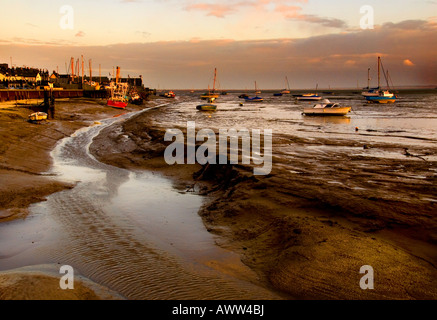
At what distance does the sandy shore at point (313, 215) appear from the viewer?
719 cm

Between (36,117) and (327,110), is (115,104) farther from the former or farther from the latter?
(327,110)

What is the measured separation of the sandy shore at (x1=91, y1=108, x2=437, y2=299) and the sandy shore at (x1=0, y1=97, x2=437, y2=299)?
0.03 meters

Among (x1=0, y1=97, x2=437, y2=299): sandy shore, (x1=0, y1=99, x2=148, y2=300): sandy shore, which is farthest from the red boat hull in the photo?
(x1=0, y1=97, x2=437, y2=299): sandy shore

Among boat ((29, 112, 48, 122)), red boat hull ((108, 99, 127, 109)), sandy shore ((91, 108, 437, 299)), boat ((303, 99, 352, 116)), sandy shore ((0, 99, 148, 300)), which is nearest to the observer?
sandy shore ((0, 99, 148, 300))

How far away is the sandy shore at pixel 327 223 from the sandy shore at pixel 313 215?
25mm

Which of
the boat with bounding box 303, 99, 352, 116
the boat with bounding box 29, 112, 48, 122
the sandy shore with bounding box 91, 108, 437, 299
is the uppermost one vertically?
the boat with bounding box 303, 99, 352, 116

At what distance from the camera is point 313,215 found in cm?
1062

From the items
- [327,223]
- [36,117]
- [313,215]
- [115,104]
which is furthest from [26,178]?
[115,104]

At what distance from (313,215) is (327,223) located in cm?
78

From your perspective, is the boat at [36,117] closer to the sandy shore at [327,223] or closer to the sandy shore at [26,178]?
the sandy shore at [26,178]

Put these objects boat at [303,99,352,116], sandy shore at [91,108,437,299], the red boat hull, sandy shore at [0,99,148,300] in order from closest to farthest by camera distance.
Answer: sandy shore at [0,99,148,300] < sandy shore at [91,108,437,299] < boat at [303,99,352,116] < the red boat hull

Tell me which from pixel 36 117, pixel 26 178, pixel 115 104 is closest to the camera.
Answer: pixel 26 178

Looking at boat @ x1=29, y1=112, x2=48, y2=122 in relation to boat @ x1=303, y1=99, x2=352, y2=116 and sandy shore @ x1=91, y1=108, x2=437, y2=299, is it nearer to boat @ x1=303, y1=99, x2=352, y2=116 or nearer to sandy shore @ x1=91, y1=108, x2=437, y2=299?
sandy shore @ x1=91, y1=108, x2=437, y2=299

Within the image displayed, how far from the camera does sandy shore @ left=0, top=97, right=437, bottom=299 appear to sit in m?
7.19
